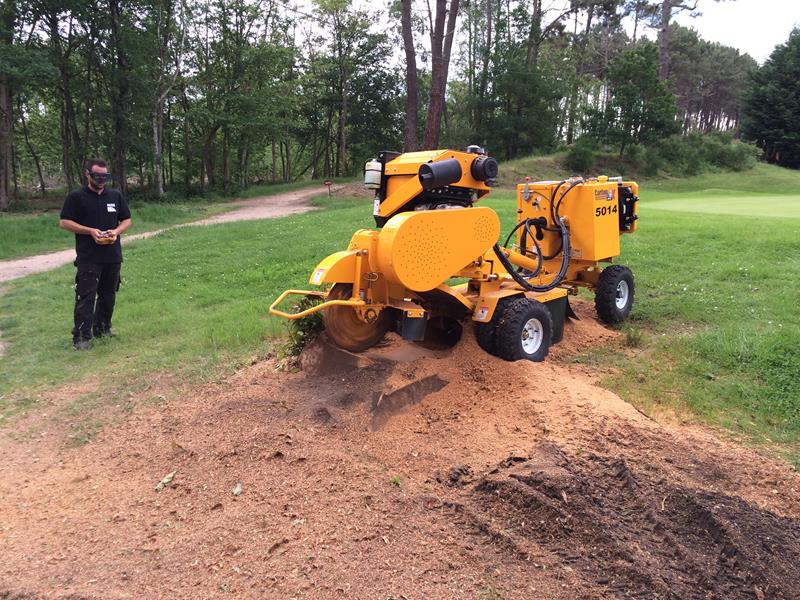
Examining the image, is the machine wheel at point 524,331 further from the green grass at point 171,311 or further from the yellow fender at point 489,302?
the green grass at point 171,311

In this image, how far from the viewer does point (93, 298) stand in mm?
6941

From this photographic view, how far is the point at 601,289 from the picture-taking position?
698cm

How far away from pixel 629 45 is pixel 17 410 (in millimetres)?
49853

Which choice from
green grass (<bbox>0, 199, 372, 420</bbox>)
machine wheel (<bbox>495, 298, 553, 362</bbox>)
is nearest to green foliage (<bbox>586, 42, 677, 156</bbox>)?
green grass (<bbox>0, 199, 372, 420</bbox>)

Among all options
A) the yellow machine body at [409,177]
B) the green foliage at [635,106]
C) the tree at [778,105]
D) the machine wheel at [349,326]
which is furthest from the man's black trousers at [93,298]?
the tree at [778,105]

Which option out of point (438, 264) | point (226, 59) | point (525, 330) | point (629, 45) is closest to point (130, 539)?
point (438, 264)

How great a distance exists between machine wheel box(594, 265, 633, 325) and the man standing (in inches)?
219

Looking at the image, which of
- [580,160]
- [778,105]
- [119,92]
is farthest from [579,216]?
[778,105]

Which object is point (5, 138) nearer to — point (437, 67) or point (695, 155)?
point (437, 67)

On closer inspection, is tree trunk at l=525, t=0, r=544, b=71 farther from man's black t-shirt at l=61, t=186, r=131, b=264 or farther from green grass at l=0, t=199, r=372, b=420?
man's black t-shirt at l=61, t=186, r=131, b=264

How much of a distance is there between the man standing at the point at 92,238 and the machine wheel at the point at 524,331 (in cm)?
453

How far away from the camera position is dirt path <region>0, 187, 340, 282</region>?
13227 millimetres

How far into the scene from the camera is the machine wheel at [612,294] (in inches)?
274

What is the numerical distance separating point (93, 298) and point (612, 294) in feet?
19.5
